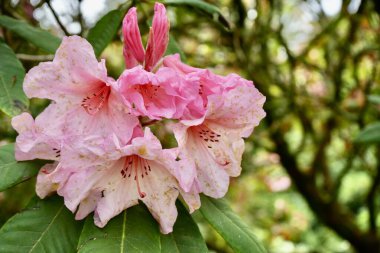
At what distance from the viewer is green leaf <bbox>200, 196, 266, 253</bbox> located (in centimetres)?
85

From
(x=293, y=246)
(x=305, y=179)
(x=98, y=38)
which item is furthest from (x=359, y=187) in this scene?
(x=98, y=38)

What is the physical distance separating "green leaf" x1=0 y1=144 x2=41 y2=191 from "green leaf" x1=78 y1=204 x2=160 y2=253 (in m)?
0.14

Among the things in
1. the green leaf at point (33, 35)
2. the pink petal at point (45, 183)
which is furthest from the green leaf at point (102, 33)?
the pink petal at point (45, 183)

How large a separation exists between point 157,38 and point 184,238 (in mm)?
360

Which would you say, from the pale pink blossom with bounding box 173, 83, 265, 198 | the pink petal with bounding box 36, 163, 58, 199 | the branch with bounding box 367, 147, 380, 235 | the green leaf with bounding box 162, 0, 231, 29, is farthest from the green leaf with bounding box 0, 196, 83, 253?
the branch with bounding box 367, 147, 380, 235

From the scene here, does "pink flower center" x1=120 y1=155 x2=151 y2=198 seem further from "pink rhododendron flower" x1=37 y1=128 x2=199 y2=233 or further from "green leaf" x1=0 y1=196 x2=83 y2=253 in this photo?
"green leaf" x1=0 y1=196 x2=83 y2=253

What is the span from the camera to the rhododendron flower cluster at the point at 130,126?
0.80 metres

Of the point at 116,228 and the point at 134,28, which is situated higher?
the point at 134,28

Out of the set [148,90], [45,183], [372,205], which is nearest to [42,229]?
[45,183]

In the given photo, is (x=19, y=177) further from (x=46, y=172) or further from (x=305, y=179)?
(x=305, y=179)

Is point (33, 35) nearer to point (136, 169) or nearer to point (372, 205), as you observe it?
point (136, 169)

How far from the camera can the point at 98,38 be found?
107 centimetres

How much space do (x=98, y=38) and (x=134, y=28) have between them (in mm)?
228

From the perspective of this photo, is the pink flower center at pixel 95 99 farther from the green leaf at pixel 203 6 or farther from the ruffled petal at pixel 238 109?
the green leaf at pixel 203 6
